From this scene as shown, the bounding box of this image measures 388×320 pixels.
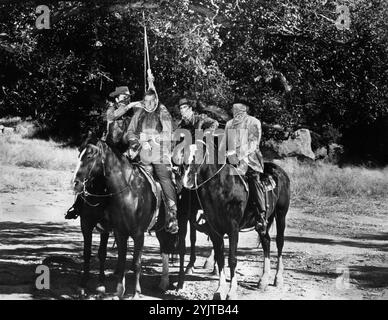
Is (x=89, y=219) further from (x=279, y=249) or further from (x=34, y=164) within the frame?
(x=34, y=164)

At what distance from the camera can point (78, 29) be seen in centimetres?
1206

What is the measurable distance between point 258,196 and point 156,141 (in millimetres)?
1820

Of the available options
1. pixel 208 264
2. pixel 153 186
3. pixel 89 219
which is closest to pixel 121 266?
pixel 89 219

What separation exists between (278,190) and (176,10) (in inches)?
139

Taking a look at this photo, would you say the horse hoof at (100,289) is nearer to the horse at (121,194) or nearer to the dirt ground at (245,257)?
the dirt ground at (245,257)

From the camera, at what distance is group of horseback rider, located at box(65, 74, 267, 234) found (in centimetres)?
968

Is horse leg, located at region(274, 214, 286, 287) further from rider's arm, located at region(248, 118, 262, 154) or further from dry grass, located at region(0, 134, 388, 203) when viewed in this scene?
dry grass, located at region(0, 134, 388, 203)

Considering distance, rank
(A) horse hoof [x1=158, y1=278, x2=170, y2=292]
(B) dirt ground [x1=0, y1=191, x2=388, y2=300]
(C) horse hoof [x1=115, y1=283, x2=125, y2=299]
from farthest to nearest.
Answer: (A) horse hoof [x1=158, y1=278, x2=170, y2=292], (B) dirt ground [x1=0, y1=191, x2=388, y2=300], (C) horse hoof [x1=115, y1=283, x2=125, y2=299]

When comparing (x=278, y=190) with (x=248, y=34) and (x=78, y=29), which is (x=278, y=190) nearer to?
(x=248, y=34)

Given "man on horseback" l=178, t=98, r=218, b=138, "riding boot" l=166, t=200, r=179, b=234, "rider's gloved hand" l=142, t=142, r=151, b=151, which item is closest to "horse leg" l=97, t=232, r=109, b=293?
"riding boot" l=166, t=200, r=179, b=234

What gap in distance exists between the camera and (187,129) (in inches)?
396

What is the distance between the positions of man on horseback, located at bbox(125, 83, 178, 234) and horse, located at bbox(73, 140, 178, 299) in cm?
43

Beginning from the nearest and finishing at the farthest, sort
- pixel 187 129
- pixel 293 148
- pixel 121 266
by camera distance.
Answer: pixel 121 266 → pixel 187 129 → pixel 293 148

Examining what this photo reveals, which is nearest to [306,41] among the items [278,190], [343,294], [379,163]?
[278,190]
